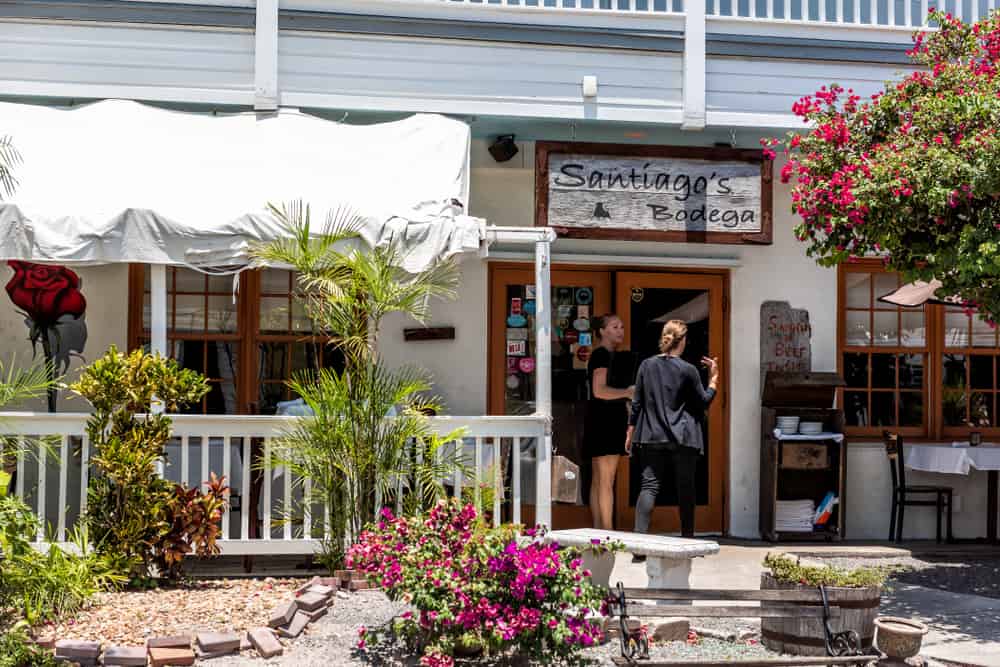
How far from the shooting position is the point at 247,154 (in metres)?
8.37

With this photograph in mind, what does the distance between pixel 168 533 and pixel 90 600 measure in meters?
0.71

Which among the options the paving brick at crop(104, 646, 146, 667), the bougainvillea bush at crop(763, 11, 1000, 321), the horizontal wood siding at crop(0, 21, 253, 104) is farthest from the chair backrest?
the paving brick at crop(104, 646, 146, 667)

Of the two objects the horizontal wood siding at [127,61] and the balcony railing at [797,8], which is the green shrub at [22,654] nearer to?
the horizontal wood siding at [127,61]

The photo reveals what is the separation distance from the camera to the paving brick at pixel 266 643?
5.71m

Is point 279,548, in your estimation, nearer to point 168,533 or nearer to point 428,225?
point 168,533

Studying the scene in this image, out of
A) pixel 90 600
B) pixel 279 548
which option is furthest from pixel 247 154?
pixel 90 600

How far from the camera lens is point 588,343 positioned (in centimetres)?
1026

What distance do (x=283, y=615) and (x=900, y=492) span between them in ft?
20.5

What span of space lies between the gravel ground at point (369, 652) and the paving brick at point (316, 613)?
0.03 metres

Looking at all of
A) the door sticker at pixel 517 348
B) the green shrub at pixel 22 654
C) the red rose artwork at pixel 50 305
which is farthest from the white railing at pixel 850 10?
the green shrub at pixel 22 654

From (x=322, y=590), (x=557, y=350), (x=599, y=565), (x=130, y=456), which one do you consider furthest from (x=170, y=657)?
(x=557, y=350)

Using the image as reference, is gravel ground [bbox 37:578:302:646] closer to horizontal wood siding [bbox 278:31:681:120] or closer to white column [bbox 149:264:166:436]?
white column [bbox 149:264:166:436]

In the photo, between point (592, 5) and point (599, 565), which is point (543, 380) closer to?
point (599, 565)

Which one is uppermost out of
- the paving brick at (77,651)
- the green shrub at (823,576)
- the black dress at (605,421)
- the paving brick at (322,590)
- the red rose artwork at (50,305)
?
the red rose artwork at (50,305)
